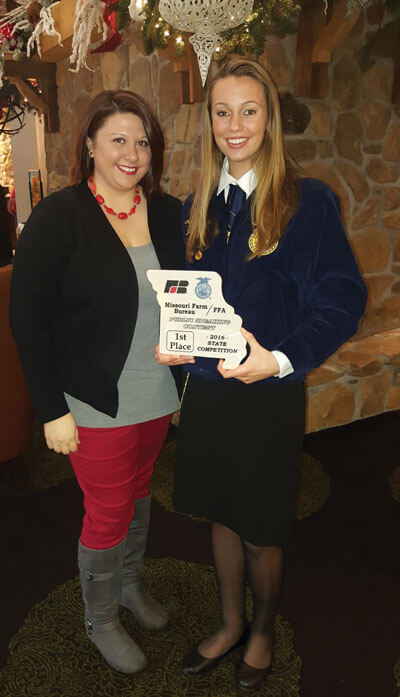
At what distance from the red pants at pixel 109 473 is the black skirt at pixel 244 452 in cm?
13

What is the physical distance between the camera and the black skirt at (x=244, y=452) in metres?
1.42

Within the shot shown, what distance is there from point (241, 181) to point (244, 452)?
0.66 meters

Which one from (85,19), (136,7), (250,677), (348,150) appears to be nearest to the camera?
(250,677)

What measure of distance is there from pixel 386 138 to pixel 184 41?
1.35 meters

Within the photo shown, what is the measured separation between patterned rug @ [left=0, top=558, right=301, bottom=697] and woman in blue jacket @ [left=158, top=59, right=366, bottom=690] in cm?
22

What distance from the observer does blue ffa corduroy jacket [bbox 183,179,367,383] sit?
130 cm

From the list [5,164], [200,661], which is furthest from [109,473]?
[5,164]

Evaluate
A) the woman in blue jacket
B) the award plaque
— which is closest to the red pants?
the woman in blue jacket

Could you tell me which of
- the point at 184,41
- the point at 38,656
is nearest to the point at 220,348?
the point at 38,656

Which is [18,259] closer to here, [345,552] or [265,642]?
[265,642]

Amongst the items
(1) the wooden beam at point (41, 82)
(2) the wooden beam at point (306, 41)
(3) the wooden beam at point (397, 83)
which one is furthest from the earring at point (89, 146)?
(1) the wooden beam at point (41, 82)

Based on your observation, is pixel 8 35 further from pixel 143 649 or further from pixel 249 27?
pixel 143 649

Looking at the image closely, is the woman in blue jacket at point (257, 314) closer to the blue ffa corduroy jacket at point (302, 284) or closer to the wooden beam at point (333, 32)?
the blue ffa corduroy jacket at point (302, 284)

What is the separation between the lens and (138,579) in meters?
1.88
